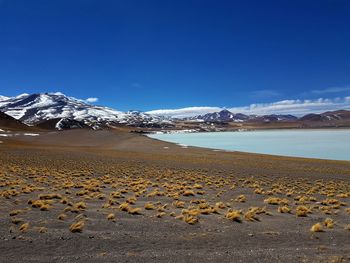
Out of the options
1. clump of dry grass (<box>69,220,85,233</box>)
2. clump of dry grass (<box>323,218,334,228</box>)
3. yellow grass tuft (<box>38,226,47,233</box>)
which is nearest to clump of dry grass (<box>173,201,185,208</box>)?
clump of dry grass (<box>69,220,85,233</box>)

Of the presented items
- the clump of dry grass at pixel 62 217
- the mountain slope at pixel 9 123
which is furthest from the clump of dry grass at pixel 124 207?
the mountain slope at pixel 9 123

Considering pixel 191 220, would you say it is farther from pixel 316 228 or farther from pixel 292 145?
pixel 292 145

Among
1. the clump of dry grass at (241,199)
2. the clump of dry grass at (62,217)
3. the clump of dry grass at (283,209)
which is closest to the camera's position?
the clump of dry grass at (62,217)

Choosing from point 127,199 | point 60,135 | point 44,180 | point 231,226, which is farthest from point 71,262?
point 60,135

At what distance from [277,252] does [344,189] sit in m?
14.9

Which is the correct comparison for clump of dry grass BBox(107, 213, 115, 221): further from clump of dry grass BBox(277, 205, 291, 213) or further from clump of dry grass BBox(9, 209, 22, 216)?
clump of dry grass BBox(277, 205, 291, 213)

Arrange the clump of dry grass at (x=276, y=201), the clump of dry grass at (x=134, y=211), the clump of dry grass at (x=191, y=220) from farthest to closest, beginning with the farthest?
the clump of dry grass at (x=276, y=201) < the clump of dry grass at (x=134, y=211) < the clump of dry grass at (x=191, y=220)

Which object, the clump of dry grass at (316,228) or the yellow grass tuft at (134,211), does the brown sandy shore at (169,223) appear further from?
the clump of dry grass at (316,228)

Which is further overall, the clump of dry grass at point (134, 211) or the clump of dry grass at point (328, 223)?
the clump of dry grass at point (134, 211)

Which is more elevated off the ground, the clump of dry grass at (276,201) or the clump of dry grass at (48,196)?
the clump of dry grass at (48,196)

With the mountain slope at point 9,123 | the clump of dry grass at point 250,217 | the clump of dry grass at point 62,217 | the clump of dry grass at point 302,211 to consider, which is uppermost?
the mountain slope at point 9,123

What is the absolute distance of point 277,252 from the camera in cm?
983

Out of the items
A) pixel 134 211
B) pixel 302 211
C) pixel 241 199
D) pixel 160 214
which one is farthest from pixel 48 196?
pixel 302 211

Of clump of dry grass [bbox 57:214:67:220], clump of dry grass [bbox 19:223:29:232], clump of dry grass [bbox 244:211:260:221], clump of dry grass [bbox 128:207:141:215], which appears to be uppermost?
clump of dry grass [bbox 19:223:29:232]
